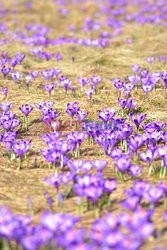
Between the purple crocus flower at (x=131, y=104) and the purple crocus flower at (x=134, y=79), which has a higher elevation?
the purple crocus flower at (x=134, y=79)

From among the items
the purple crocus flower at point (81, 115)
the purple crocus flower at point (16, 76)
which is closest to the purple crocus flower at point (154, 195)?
the purple crocus flower at point (81, 115)

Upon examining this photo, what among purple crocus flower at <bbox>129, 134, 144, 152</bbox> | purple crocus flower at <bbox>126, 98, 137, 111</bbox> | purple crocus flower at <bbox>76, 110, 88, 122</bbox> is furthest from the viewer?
purple crocus flower at <bbox>126, 98, 137, 111</bbox>

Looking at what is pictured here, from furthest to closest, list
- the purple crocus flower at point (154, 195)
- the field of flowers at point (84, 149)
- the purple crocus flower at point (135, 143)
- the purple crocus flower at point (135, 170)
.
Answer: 1. the purple crocus flower at point (135, 143)
2. the purple crocus flower at point (135, 170)
3. the purple crocus flower at point (154, 195)
4. the field of flowers at point (84, 149)

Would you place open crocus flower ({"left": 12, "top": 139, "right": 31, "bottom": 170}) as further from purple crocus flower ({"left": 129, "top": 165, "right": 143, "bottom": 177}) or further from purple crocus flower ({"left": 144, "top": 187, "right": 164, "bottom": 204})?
purple crocus flower ({"left": 144, "top": 187, "right": 164, "bottom": 204})

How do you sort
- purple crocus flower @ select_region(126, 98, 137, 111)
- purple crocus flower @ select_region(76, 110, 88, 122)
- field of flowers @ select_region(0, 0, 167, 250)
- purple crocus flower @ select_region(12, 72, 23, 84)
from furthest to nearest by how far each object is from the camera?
purple crocus flower @ select_region(12, 72, 23, 84), purple crocus flower @ select_region(126, 98, 137, 111), purple crocus flower @ select_region(76, 110, 88, 122), field of flowers @ select_region(0, 0, 167, 250)

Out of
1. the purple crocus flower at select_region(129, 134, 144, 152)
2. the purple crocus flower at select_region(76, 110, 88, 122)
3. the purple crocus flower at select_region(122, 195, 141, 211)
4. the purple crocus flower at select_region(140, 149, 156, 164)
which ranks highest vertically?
the purple crocus flower at select_region(76, 110, 88, 122)

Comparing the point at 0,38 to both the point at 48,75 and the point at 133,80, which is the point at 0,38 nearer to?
the point at 48,75

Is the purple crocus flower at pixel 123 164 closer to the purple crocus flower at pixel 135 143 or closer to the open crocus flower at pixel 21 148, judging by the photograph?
the purple crocus flower at pixel 135 143

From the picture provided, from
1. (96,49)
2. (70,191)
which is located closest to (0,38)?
(96,49)

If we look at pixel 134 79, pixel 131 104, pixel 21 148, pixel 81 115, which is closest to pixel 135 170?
pixel 21 148

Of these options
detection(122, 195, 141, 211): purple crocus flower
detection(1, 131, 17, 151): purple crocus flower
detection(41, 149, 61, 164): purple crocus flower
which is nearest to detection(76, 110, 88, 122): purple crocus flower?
detection(1, 131, 17, 151): purple crocus flower
